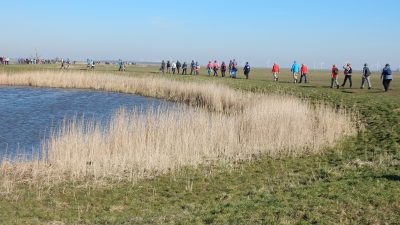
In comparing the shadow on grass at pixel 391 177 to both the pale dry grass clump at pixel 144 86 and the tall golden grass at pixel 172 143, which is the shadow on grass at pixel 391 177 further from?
the pale dry grass clump at pixel 144 86

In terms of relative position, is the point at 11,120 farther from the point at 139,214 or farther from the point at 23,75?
the point at 23,75

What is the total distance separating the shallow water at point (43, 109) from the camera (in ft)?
58.4

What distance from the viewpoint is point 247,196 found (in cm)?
1021

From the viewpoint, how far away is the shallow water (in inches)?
701

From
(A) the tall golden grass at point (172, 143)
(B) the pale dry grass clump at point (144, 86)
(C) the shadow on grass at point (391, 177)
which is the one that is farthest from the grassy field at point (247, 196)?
(B) the pale dry grass clump at point (144, 86)

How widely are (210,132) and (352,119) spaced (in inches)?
292

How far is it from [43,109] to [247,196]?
20.9 metres

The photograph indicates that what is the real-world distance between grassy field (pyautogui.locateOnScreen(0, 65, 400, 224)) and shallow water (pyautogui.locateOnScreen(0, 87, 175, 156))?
5.62 meters

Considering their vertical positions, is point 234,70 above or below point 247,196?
above

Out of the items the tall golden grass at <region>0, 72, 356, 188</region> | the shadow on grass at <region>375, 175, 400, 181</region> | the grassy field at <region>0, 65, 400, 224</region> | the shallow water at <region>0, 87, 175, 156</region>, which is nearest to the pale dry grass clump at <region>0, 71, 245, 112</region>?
the shallow water at <region>0, 87, 175, 156</region>

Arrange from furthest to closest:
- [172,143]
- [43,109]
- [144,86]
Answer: [144,86] < [43,109] < [172,143]

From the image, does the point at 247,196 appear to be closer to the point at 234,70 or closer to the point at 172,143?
the point at 172,143

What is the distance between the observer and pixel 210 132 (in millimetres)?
16375

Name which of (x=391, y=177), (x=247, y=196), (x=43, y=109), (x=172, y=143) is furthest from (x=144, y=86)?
(x=391, y=177)
